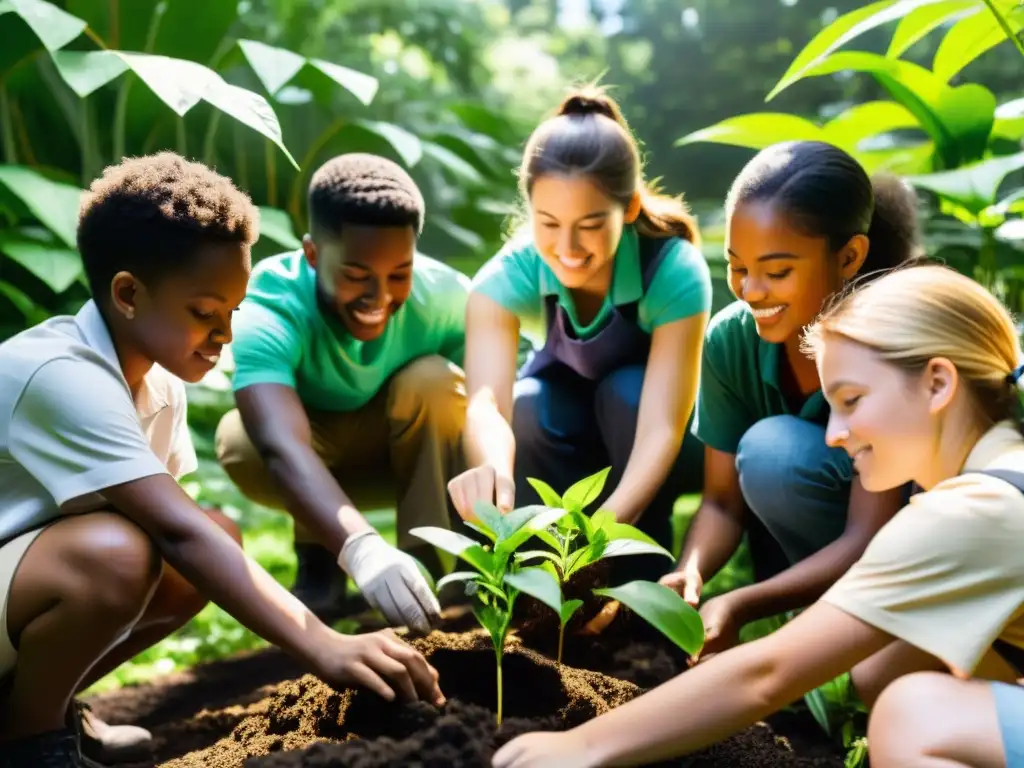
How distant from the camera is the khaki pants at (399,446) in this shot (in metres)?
2.04

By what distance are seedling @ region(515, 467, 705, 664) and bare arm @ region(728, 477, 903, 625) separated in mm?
239

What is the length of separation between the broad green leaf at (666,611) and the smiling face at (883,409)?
256mm

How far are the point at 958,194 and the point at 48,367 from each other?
1.57 metres

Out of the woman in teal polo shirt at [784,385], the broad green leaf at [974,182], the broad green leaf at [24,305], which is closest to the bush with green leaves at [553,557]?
the woman in teal polo shirt at [784,385]

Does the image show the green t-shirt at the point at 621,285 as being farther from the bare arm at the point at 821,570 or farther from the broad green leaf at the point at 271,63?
the broad green leaf at the point at 271,63

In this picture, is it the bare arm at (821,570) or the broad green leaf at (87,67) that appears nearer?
the bare arm at (821,570)

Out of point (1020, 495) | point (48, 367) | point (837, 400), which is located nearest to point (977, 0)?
point (837, 400)

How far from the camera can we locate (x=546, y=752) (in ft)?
3.51

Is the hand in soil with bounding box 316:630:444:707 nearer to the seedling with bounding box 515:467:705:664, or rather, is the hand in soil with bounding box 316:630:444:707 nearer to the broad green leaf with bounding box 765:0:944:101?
the seedling with bounding box 515:467:705:664

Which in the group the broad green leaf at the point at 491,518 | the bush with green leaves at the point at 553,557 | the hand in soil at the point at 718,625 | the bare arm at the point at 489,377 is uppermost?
the bare arm at the point at 489,377

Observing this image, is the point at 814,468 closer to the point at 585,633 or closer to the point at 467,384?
the point at 585,633

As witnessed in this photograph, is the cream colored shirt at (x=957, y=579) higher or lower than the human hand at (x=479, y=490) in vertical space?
lower

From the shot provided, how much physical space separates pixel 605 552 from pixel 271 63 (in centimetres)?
143

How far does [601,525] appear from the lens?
1.30 meters
